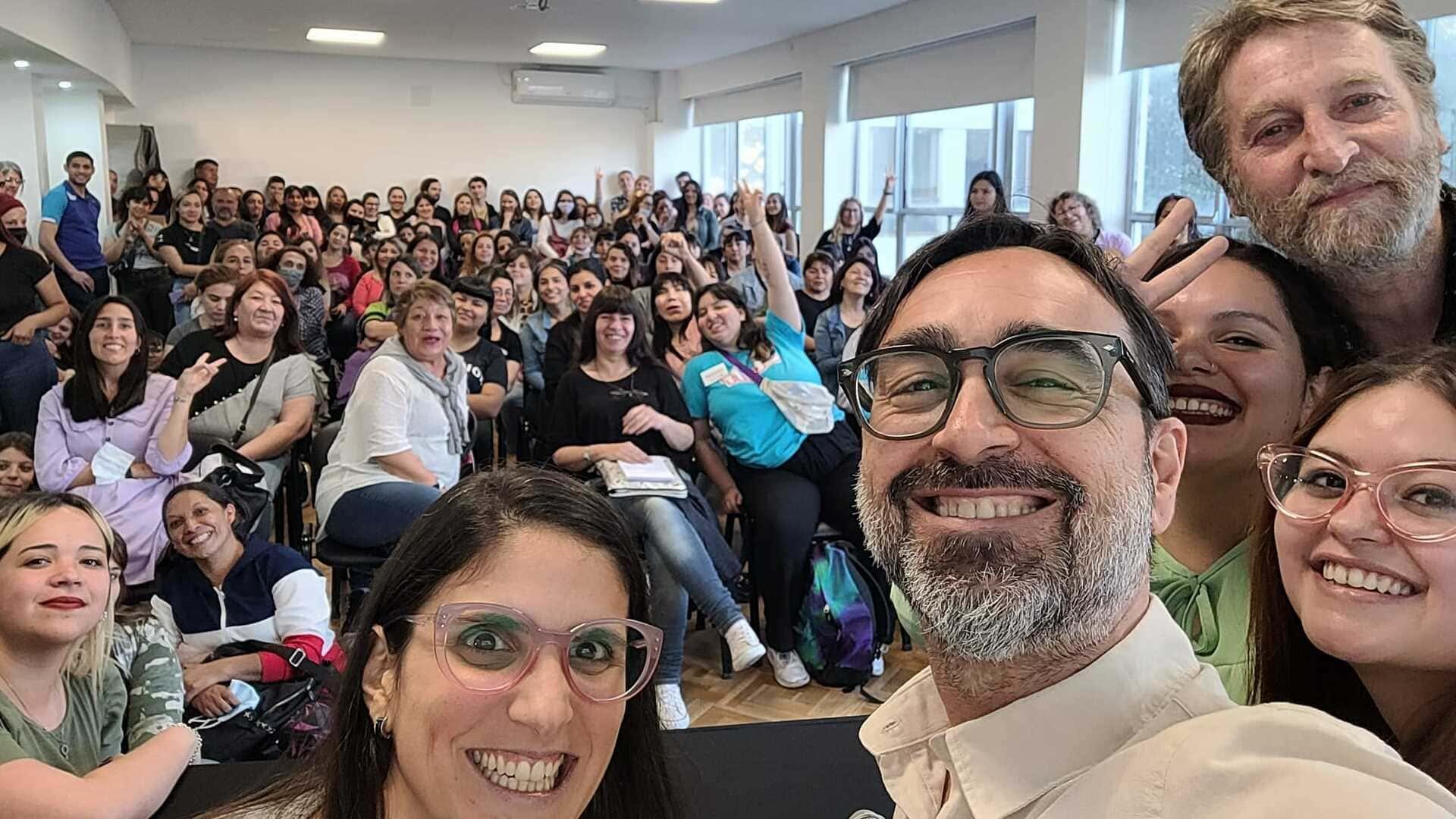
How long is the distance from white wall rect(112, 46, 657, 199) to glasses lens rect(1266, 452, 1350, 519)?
556 inches

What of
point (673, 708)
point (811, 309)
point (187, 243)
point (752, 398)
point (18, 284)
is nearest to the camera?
point (673, 708)

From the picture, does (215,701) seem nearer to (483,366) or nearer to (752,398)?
(752,398)

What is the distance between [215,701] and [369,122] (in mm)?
12598

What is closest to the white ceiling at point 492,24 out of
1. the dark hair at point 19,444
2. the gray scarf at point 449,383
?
the gray scarf at point 449,383

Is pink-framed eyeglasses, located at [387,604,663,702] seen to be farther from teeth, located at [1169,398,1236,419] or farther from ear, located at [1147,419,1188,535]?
teeth, located at [1169,398,1236,419]

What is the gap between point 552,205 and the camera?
1469cm

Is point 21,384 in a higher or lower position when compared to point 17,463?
higher

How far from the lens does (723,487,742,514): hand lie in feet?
13.6

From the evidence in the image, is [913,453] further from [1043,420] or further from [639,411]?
[639,411]

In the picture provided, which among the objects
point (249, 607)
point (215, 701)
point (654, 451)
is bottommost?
point (215, 701)

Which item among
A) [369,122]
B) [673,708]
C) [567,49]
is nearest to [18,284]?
[673,708]

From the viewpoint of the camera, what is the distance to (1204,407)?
4.89ft

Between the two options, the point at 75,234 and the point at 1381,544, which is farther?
the point at 75,234

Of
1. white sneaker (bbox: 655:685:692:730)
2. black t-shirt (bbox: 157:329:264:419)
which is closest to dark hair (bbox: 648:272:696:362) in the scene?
black t-shirt (bbox: 157:329:264:419)
